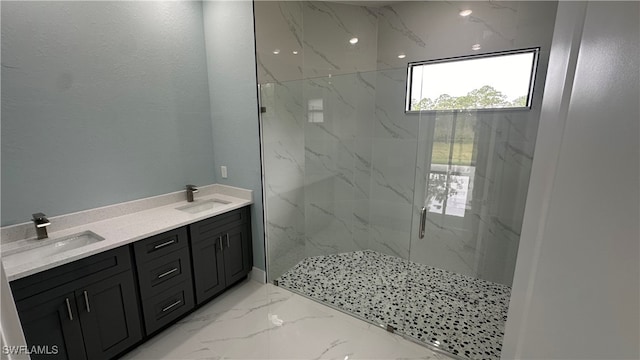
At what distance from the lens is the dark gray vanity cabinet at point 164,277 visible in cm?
170

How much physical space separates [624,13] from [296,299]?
96.7 inches

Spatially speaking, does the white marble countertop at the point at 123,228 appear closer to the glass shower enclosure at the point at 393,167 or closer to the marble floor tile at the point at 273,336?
the glass shower enclosure at the point at 393,167

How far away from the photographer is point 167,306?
186cm

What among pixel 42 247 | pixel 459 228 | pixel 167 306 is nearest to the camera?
pixel 42 247

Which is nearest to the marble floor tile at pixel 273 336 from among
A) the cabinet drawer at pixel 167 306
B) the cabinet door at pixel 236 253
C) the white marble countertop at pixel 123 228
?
the cabinet drawer at pixel 167 306

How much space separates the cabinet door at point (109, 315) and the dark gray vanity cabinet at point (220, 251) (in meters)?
0.44

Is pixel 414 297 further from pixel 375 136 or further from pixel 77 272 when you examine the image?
pixel 77 272

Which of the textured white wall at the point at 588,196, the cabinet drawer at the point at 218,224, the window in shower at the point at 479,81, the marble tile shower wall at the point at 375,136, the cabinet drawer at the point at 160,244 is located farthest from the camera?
the marble tile shower wall at the point at 375,136

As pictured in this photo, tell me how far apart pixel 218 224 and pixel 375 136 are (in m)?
1.90

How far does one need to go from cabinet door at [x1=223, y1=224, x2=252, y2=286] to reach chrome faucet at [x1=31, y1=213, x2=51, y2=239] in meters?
1.10

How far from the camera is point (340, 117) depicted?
2893mm

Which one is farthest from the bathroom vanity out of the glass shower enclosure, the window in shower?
the window in shower

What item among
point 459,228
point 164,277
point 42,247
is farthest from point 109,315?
point 459,228

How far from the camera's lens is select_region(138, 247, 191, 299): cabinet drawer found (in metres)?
1.70
